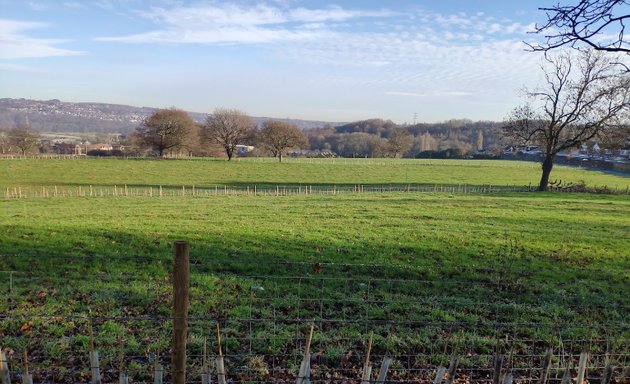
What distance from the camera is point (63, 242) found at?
12703 millimetres

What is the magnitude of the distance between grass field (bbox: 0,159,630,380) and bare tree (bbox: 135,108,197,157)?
6233 centimetres

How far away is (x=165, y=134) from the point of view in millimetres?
79750

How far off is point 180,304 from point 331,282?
6526 mm

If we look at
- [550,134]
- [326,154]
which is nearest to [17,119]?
[326,154]

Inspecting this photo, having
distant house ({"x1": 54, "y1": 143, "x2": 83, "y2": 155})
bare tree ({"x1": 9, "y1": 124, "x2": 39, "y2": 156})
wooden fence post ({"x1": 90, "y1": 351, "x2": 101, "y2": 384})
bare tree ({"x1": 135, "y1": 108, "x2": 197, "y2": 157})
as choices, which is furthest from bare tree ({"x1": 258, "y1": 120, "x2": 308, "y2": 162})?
wooden fence post ({"x1": 90, "y1": 351, "x2": 101, "y2": 384})

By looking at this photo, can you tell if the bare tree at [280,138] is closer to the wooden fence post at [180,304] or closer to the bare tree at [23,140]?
the bare tree at [23,140]

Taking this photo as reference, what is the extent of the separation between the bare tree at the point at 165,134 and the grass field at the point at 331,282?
6233cm

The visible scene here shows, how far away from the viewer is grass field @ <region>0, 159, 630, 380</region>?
662 cm

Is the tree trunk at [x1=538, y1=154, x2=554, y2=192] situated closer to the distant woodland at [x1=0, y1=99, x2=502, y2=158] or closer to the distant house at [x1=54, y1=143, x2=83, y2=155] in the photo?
the distant woodland at [x1=0, y1=99, x2=502, y2=158]

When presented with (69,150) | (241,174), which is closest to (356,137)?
(241,174)

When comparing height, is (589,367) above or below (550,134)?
below

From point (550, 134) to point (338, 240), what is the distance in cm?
2979

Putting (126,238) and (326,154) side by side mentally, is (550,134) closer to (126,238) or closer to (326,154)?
(126,238)

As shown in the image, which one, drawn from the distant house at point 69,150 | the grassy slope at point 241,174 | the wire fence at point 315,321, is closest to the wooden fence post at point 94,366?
the wire fence at point 315,321
